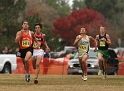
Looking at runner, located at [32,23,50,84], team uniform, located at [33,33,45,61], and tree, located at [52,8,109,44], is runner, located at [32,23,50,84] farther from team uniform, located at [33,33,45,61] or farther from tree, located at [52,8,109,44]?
tree, located at [52,8,109,44]

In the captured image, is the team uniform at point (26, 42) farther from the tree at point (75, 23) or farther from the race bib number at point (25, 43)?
the tree at point (75, 23)

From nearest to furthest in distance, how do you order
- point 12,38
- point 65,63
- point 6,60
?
point 6,60 < point 65,63 < point 12,38

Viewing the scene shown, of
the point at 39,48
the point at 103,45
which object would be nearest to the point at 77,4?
the point at 103,45

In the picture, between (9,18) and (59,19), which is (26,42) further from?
(59,19)

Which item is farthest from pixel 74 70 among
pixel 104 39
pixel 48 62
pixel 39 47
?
pixel 39 47

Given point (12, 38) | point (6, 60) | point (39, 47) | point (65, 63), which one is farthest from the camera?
point (12, 38)

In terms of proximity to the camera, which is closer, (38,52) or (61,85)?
(61,85)

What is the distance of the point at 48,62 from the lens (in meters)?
34.2

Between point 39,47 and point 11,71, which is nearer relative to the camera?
point 39,47

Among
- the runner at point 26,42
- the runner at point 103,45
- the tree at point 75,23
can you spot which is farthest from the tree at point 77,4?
the runner at point 26,42

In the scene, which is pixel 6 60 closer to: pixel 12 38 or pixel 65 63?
pixel 65 63

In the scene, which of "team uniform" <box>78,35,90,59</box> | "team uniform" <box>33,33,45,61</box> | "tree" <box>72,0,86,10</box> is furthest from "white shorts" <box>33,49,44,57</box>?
"tree" <box>72,0,86,10</box>

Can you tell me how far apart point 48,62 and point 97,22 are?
66.7 meters

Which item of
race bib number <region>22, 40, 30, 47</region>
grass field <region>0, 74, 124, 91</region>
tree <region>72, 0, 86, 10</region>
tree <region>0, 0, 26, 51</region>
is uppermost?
tree <region>72, 0, 86, 10</region>
